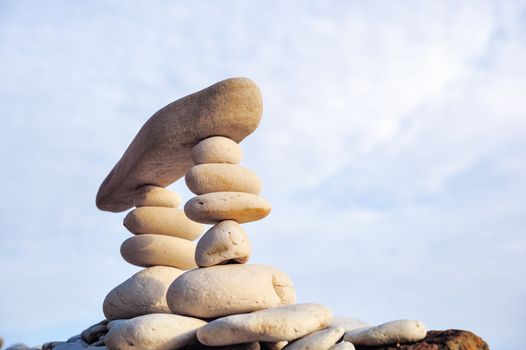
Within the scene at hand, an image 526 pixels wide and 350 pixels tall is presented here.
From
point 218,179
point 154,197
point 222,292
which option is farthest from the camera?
point 154,197

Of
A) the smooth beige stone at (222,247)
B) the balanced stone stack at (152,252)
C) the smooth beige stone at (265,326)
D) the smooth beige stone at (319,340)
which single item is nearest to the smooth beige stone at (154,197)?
the balanced stone stack at (152,252)

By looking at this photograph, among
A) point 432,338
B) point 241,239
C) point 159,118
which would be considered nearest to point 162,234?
point 159,118

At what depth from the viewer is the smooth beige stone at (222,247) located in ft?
23.5

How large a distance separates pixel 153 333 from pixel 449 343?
2989mm

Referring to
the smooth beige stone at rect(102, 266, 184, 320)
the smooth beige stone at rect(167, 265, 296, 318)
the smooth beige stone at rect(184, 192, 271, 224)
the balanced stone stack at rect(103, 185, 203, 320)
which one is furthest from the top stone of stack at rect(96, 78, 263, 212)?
the smooth beige stone at rect(167, 265, 296, 318)

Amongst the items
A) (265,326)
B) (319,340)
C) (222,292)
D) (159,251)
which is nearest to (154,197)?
(159,251)

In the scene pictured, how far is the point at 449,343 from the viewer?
5.82 meters

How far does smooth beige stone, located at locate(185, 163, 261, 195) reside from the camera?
7.60 m

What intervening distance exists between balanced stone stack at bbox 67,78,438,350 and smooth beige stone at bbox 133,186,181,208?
2cm

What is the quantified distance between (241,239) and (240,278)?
1.81 ft

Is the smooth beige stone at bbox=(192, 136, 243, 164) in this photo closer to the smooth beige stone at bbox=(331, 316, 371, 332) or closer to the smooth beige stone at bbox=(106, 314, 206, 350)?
the smooth beige stone at bbox=(106, 314, 206, 350)

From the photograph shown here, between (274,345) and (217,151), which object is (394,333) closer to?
(274,345)

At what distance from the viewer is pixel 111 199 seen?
10.7 m

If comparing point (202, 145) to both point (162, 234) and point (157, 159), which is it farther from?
point (162, 234)
